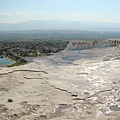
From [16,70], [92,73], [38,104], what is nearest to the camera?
[38,104]

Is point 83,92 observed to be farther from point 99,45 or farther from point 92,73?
point 99,45

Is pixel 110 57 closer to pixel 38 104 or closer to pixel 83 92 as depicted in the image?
pixel 83 92

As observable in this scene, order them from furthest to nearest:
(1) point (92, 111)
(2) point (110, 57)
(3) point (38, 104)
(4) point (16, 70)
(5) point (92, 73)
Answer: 1. (2) point (110, 57)
2. (4) point (16, 70)
3. (5) point (92, 73)
4. (3) point (38, 104)
5. (1) point (92, 111)

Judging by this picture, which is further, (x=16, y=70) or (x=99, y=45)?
(x=99, y=45)

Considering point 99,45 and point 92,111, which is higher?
point 99,45

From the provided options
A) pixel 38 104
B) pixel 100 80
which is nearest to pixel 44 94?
pixel 38 104

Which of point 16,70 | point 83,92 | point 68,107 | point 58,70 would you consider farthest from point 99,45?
point 68,107
